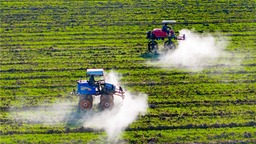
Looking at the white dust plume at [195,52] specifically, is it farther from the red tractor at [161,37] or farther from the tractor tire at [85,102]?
the tractor tire at [85,102]

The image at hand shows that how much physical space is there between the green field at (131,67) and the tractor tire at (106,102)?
1.54 m

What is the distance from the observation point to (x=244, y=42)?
2830 cm

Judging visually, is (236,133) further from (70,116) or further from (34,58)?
(34,58)

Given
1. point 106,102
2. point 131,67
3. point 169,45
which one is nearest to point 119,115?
point 106,102

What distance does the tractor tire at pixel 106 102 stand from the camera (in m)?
20.3

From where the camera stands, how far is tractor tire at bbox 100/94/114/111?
2033 cm

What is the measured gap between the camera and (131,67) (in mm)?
25078

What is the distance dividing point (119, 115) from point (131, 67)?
17.9 feet

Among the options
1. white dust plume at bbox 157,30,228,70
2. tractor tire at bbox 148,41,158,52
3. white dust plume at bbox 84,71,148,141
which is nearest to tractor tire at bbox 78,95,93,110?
white dust plume at bbox 84,71,148,141

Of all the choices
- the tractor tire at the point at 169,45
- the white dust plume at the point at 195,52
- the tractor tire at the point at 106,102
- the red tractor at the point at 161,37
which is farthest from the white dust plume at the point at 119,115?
the tractor tire at the point at 169,45

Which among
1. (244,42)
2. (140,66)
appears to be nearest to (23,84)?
(140,66)

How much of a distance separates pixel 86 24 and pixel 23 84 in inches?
366

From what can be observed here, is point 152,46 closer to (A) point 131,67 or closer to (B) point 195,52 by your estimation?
(B) point 195,52

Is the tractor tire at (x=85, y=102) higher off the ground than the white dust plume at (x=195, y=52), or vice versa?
the white dust plume at (x=195, y=52)
